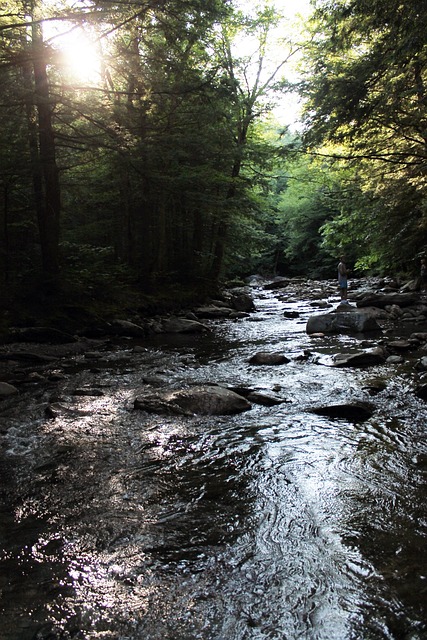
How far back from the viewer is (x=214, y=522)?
284cm

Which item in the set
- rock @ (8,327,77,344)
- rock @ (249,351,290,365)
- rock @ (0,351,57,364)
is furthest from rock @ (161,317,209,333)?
rock @ (0,351,57,364)

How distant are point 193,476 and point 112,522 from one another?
2.78 feet

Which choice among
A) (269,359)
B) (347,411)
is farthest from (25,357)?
(347,411)

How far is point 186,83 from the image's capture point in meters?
9.16

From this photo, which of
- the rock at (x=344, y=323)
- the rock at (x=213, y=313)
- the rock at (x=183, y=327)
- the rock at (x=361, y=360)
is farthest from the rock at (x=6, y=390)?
the rock at (x=213, y=313)

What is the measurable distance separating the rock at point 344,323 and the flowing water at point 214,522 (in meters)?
5.24

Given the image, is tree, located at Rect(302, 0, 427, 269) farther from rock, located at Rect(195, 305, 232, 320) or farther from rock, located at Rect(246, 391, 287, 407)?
rock, located at Rect(195, 305, 232, 320)

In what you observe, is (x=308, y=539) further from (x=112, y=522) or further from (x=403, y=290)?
(x=403, y=290)

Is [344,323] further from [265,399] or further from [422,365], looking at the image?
[265,399]

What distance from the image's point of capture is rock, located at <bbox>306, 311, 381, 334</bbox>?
34.9 feet

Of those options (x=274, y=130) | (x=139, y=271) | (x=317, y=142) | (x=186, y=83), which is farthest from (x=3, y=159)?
(x=274, y=130)

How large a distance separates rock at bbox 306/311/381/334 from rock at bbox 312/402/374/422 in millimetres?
5973

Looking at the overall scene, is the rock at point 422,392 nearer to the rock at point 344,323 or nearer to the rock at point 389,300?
the rock at point 344,323

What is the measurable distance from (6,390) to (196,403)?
2.83m
